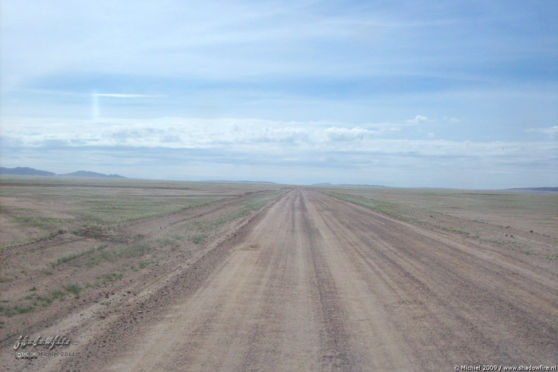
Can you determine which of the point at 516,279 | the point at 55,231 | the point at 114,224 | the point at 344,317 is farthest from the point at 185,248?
the point at 516,279

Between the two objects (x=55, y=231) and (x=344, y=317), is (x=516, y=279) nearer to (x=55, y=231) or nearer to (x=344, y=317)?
(x=344, y=317)

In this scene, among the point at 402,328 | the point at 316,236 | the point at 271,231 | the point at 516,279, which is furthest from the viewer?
the point at 271,231

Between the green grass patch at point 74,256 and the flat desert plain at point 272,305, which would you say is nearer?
the flat desert plain at point 272,305

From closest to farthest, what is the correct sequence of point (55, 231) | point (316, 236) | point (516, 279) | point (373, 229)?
point (516, 279) → point (55, 231) → point (316, 236) → point (373, 229)

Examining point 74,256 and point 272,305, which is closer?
point 272,305

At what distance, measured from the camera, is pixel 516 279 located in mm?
11719

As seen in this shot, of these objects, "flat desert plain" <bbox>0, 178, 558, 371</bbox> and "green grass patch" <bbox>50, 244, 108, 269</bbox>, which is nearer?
"flat desert plain" <bbox>0, 178, 558, 371</bbox>

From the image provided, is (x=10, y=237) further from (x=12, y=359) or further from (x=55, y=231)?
(x=12, y=359)

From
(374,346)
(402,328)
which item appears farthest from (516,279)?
(374,346)

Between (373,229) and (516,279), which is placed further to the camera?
(373,229)

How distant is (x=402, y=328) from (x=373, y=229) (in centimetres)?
1722

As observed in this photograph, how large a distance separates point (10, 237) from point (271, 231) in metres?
11.6

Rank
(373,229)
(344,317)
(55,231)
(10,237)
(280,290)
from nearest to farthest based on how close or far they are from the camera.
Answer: (344,317) → (280,290) → (10,237) → (55,231) → (373,229)

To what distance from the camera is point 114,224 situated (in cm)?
2341
